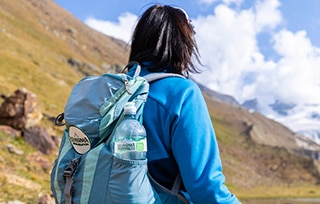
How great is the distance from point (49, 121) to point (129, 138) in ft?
80.4

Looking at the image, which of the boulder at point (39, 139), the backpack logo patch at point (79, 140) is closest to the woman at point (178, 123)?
the backpack logo patch at point (79, 140)

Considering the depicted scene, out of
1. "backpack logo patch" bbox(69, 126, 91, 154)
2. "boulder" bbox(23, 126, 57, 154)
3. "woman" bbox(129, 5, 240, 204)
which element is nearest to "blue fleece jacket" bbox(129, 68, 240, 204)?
"woman" bbox(129, 5, 240, 204)

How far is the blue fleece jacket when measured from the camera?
8.25ft

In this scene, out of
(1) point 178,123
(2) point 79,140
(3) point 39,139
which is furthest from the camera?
(3) point 39,139

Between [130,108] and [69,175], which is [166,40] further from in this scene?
[69,175]

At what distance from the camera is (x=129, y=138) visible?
2.46 m

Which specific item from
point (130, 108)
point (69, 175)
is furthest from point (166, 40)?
point (69, 175)

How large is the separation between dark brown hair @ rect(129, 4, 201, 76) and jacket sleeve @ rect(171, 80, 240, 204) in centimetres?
47

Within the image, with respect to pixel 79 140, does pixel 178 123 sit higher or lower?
higher

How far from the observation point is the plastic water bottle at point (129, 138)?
2.46 meters

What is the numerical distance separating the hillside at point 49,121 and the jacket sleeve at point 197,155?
1.17m

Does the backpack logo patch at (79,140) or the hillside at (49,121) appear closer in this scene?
the backpack logo patch at (79,140)

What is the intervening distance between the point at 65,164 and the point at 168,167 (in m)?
0.68

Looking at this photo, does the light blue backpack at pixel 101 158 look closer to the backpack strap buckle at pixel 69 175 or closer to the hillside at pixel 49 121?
the backpack strap buckle at pixel 69 175
